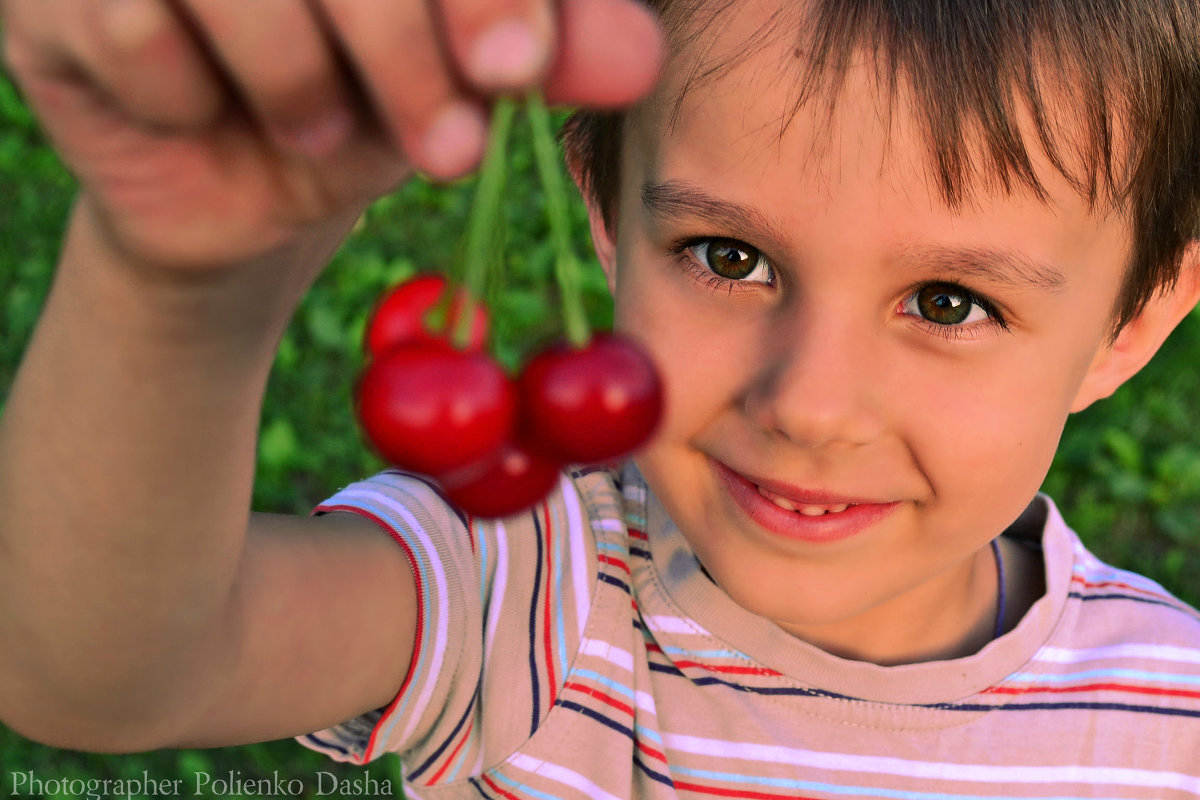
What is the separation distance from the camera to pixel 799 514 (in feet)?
4.34

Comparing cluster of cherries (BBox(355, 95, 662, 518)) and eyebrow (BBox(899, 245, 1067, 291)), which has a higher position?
eyebrow (BBox(899, 245, 1067, 291))

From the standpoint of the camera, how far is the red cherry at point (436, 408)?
58 cm

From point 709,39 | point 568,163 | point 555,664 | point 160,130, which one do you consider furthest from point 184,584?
point 568,163

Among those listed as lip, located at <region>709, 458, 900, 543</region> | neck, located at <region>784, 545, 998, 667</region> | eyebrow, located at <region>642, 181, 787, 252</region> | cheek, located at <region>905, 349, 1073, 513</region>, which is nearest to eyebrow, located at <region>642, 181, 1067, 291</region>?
eyebrow, located at <region>642, 181, 787, 252</region>

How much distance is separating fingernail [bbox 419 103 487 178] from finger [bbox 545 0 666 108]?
0.05 metres

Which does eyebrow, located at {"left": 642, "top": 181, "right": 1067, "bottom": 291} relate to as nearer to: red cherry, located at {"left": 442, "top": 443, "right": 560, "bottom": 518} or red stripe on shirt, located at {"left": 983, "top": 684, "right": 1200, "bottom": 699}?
red cherry, located at {"left": 442, "top": 443, "right": 560, "bottom": 518}

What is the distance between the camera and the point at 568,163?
1773mm

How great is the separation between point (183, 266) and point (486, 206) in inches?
10.0

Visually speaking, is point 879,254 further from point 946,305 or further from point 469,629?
point 469,629

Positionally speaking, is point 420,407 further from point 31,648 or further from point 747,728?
point 747,728

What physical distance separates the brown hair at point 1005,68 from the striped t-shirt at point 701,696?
660mm

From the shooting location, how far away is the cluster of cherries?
577 millimetres

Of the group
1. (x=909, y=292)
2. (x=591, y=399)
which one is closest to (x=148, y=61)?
(x=591, y=399)

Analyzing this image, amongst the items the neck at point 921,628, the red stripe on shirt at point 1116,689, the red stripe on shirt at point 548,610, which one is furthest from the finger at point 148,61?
the red stripe on shirt at point 1116,689
